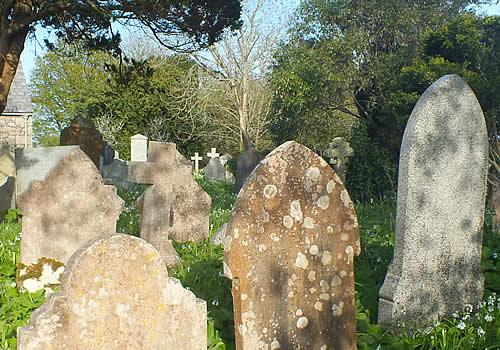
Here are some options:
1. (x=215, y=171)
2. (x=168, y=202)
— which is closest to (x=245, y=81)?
(x=215, y=171)

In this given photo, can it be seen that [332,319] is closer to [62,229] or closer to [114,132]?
[62,229]

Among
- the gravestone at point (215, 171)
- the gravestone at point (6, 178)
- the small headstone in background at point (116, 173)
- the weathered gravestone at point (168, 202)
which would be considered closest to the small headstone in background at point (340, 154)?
the small headstone in background at point (116, 173)

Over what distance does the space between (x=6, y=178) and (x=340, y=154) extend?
8171 mm

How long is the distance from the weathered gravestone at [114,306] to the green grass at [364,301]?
2.78ft

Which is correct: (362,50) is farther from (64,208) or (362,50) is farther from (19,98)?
(19,98)

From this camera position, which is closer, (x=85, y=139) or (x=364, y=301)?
(x=364, y=301)

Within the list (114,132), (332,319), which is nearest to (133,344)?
(332,319)

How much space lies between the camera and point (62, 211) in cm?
539

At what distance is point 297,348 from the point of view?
11.2ft

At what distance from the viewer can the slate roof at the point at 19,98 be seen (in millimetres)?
24031

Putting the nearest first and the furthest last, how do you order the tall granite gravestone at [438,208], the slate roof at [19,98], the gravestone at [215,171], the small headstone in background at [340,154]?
the tall granite gravestone at [438,208], the small headstone in background at [340,154], the slate roof at [19,98], the gravestone at [215,171]

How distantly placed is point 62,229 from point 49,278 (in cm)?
47

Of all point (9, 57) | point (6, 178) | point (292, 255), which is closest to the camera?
point (292, 255)

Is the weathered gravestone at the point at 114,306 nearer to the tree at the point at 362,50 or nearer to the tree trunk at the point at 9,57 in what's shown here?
the tree trunk at the point at 9,57
